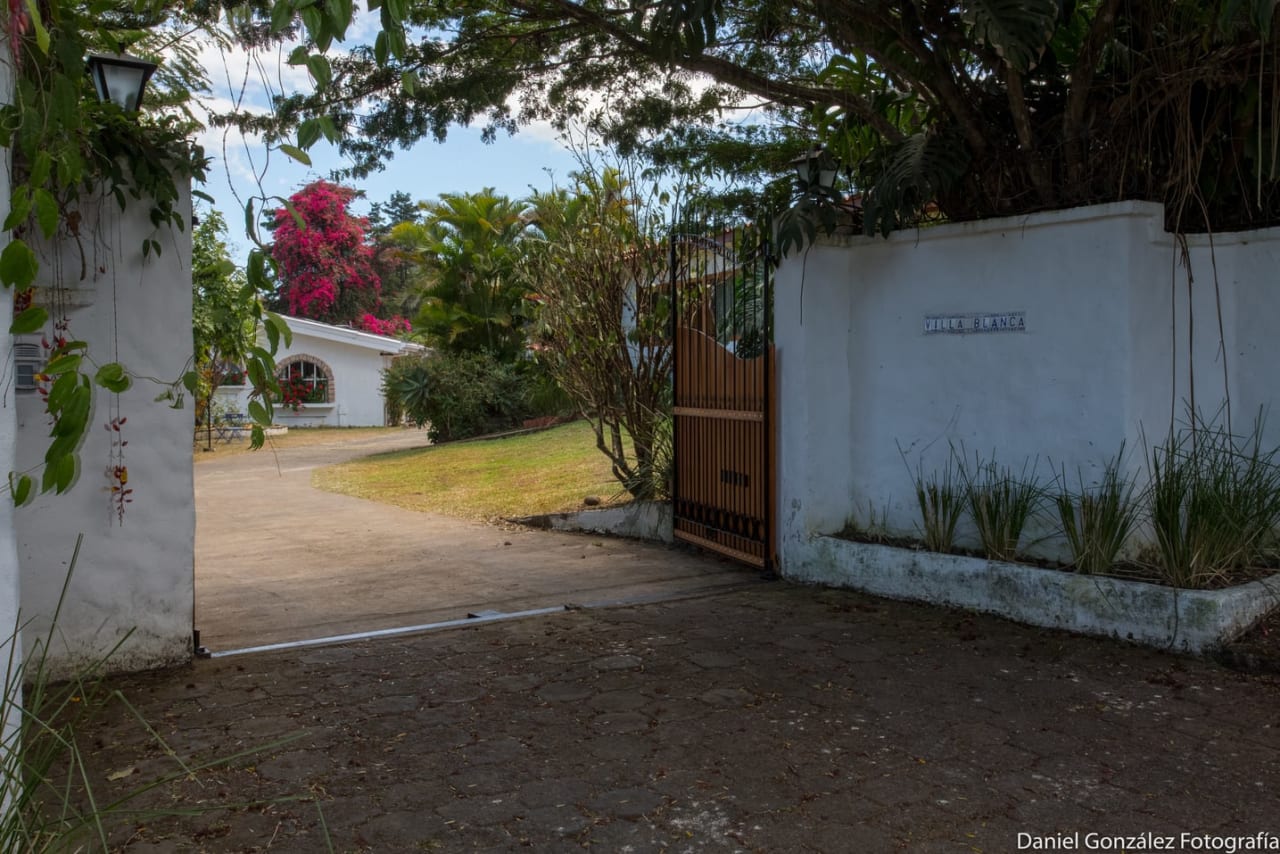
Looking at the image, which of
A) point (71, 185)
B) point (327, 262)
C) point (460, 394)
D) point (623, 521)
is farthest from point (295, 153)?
point (327, 262)

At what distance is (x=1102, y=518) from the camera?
571 centimetres

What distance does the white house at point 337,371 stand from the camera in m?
32.7

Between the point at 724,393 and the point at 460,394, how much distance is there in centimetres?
1405

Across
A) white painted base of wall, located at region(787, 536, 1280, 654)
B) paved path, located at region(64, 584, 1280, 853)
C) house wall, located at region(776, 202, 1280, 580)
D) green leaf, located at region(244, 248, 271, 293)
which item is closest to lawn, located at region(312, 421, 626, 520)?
house wall, located at region(776, 202, 1280, 580)

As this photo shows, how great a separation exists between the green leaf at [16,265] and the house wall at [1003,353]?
5.27 m

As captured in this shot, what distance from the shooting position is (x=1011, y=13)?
546cm

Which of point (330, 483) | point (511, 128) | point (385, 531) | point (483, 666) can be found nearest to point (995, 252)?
point (483, 666)

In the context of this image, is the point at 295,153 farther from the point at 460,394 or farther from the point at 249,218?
the point at 460,394

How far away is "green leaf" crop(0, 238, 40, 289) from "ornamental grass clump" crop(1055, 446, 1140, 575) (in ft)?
16.9

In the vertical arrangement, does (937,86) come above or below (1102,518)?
above

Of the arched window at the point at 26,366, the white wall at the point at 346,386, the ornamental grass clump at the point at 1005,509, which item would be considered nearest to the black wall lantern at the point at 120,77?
the arched window at the point at 26,366

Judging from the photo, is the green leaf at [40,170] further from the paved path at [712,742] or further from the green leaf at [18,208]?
the paved path at [712,742]

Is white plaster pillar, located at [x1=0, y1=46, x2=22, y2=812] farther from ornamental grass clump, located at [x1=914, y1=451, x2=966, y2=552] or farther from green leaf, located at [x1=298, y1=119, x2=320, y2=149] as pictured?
ornamental grass clump, located at [x1=914, y1=451, x2=966, y2=552]

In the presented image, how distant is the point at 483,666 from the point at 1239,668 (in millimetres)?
3660
